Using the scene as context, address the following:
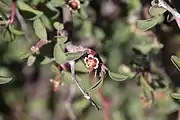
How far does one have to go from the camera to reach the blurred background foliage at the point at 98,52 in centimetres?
87

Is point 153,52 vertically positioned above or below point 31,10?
below

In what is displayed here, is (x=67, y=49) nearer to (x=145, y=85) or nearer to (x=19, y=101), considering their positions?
(x=145, y=85)

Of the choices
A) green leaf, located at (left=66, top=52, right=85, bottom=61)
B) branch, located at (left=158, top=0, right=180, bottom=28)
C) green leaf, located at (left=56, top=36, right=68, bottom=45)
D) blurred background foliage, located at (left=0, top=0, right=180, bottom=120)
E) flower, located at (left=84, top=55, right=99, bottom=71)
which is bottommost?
blurred background foliage, located at (left=0, top=0, right=180, bottom=120)

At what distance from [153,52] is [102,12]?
0.19 meters

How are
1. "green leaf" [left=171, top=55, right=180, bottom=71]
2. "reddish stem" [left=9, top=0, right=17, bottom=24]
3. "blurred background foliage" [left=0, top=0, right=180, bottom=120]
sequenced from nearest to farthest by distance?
"green leaf" [left=171, top=55, right=180, bottom=71] → "reddish stem" [left=9, top=0, right=17, bottom=24] → "blurred background foliage" [left=0, top=0, right=180, bottom=120]

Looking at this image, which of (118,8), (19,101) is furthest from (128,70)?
(19,101)

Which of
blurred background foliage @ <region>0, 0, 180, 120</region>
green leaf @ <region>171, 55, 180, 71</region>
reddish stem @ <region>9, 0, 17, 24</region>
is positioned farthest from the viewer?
blurred background foliage @ <region>0, 0, 180, 120</region>

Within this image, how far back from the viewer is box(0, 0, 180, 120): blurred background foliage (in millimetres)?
865

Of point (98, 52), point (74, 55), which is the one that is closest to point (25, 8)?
point (74, 55)

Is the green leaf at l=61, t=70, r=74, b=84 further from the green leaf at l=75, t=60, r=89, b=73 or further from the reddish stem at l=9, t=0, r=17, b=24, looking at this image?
the reddish stem at l=9, t=0, r=17, b=24

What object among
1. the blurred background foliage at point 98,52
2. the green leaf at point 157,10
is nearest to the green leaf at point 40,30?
the blurred background foliage at point 98,52

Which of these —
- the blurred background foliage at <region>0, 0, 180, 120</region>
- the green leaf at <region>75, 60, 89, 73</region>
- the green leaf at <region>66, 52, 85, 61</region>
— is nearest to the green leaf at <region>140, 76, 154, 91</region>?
the blurred background foliage at <region>0, 0, 180, 120</region>

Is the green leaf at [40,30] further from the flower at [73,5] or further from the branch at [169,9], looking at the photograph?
the branch at [169,9]

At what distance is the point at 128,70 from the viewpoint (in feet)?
3.34
